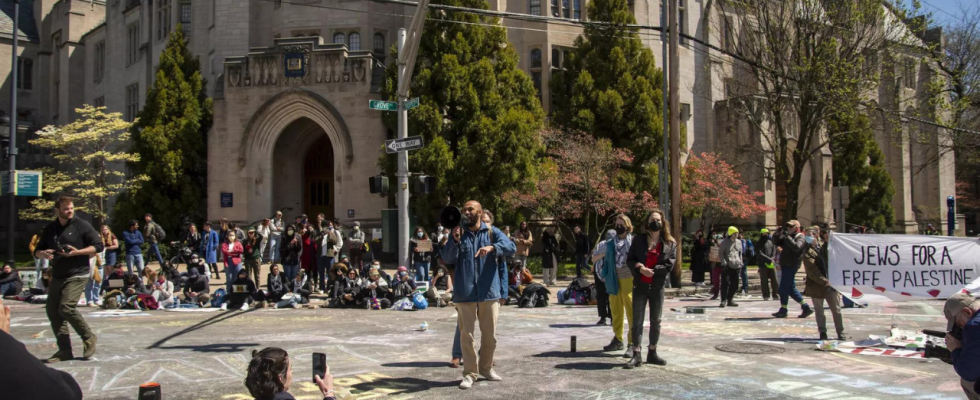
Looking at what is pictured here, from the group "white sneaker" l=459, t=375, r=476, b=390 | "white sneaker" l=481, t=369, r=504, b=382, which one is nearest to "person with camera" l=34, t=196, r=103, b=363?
"white sneaker" l=459, t=375, r=476, b=390

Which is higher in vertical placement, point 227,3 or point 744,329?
point 227,3

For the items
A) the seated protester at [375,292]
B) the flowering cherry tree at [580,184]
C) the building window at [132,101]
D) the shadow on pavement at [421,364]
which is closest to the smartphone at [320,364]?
the shadow on pavement at [421,364]

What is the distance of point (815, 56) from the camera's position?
68.9 ft

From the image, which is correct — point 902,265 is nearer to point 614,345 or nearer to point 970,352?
point 614,345

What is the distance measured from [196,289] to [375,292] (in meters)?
4.08

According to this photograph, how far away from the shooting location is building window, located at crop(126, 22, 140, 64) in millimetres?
37469

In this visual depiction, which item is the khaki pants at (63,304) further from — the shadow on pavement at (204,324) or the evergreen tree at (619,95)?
the evergreen tree at (619,95)

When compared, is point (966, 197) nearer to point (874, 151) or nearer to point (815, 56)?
point (874, 151)

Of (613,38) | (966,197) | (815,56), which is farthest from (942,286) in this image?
(966,197)

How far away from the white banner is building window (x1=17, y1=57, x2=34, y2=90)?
51.1 meters

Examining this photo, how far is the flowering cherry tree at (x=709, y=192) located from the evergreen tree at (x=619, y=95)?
195cm

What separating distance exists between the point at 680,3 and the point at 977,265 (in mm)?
26977

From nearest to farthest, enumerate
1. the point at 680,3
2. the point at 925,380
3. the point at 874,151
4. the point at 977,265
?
1. the point at 925,380
2. the point at 977,265
3. the point at 680,3
4. the point at 874,151

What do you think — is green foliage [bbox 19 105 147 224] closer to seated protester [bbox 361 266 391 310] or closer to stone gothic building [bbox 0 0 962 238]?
stone gothic building [bbox 0 0 962 238]
